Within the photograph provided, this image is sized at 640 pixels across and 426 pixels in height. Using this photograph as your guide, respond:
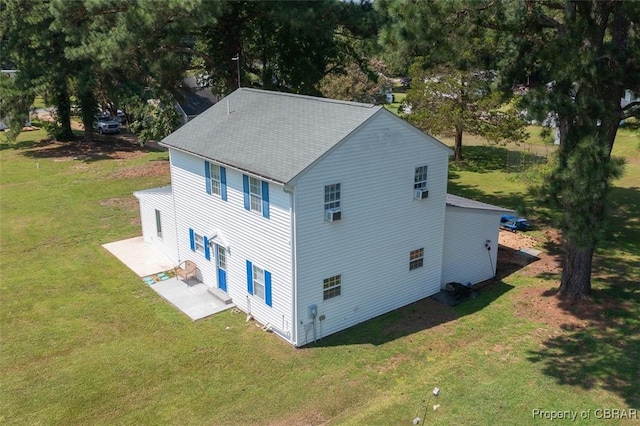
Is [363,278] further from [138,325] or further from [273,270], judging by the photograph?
[138,325]

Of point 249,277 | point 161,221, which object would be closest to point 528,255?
point 249,277

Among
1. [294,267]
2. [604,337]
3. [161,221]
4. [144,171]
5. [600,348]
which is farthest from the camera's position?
[144,171]

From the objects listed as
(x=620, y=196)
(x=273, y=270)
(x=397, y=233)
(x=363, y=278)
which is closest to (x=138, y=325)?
(x=273, y=270)

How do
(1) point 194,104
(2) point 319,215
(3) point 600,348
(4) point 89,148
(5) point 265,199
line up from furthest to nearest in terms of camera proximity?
(1) point 194,104 < (4) point 89,148 < (5) point 265,199 < (3) point 600,348 < (2) point 319,215

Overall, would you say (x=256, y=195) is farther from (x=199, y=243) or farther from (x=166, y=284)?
(x=166, y=284)

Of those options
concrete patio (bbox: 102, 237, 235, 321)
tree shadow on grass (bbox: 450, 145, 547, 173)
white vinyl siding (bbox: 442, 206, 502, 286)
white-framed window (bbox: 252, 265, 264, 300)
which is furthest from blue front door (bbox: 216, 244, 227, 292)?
tree shadow on grass (bbox: 450, 145, 547, 173)

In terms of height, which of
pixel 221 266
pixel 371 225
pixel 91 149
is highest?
pixel 371 225
